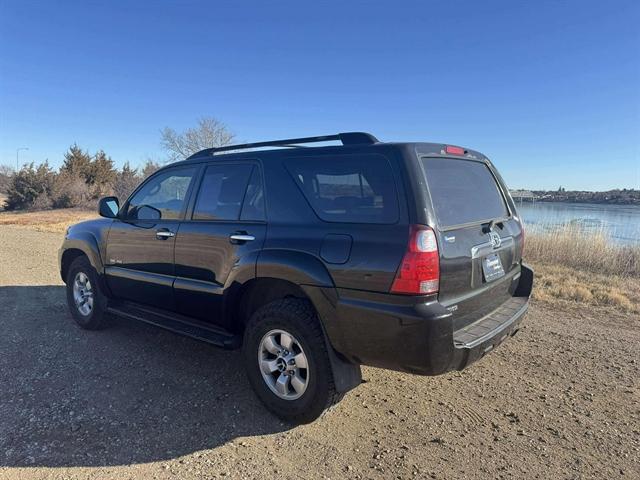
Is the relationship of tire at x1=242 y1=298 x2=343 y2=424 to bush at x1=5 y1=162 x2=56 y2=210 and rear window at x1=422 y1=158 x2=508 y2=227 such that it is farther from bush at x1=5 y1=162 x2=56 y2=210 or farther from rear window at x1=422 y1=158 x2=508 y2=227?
bush at x1=5 y1=162 x2=56 y2=210

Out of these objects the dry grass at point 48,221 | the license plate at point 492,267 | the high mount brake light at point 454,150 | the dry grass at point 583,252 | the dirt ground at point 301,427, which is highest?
the high mount brake light at point 454,150

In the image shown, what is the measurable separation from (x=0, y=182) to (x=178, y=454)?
6183 centimetres

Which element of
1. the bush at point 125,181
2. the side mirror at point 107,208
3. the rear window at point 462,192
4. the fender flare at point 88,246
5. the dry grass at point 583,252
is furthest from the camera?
the bush at point 125,181

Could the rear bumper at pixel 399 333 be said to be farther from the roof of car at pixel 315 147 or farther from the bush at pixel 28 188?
the bush at pixel 28 188

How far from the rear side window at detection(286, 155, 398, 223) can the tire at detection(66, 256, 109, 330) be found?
2.82m

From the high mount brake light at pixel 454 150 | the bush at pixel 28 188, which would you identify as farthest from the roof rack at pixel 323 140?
the bush at pixel 28 188

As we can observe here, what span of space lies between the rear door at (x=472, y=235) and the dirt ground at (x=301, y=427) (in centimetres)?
82

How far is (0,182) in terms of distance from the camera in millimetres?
51656

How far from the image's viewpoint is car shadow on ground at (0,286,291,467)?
2779 millimetres

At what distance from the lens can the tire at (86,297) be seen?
4.72 m

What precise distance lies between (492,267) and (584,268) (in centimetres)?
773

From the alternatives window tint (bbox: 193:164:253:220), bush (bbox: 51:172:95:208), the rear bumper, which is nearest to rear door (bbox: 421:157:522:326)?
the rear bumper

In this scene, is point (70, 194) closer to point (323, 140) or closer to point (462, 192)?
point (323, 140)

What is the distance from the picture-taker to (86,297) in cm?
493
